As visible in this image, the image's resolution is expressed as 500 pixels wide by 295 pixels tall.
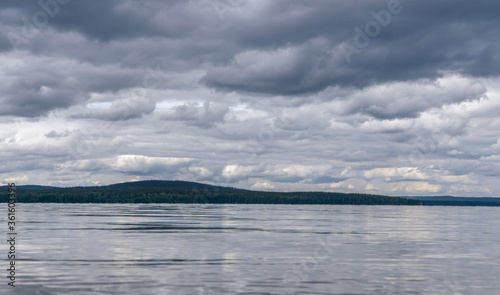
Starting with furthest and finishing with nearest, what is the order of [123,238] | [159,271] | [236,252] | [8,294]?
[123,238] → [236,252] → [159,271] → [8,294]

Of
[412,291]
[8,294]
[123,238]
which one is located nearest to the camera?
[8,294]

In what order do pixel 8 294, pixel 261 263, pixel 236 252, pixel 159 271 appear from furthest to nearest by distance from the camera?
pixel 236 252, pixel 261 263, pixel 159 271, pixel 8 294

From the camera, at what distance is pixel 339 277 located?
34344 millimetres

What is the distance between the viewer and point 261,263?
133 ft

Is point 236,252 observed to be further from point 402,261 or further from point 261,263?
point 402,261

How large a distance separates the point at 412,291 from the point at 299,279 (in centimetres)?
665

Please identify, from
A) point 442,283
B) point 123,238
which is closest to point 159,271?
point 442,283

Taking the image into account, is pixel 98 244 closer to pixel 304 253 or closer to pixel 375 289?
pixel 304 253

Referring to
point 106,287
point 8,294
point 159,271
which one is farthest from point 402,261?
point 8,294

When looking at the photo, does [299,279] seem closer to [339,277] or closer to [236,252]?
[339,277]

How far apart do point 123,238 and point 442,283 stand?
121ft

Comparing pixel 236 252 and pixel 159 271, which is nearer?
pixel 159 271

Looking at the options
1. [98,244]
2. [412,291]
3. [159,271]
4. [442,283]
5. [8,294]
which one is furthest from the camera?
[98,244]

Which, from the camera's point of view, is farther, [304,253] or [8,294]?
[304,253]
